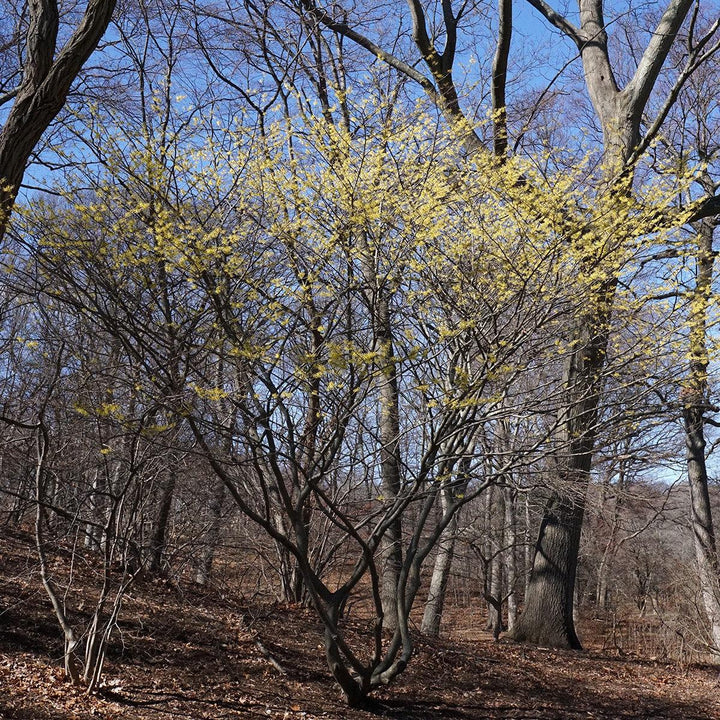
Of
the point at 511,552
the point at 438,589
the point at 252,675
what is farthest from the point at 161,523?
the point at 511,552

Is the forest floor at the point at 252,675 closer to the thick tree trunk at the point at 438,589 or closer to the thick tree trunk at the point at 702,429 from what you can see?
the thick tree trunk at the point at 702,429

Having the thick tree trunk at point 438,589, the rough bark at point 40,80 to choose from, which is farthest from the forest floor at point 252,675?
the rough bark at point 40,80

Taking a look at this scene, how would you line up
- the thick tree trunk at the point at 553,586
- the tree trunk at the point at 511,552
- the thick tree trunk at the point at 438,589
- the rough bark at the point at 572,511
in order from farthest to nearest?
the tree trunk at the point at 511,552
the thick tree trunk at the point at 438,589
the thick tree trunk at the point at 553,586
the rough bark at the point at 572,511

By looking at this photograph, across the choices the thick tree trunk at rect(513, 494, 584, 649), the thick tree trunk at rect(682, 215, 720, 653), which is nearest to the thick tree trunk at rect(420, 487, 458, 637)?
the thick tree trunk at rect(513, 494, 584, 649)

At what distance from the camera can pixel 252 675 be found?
4.59 metres

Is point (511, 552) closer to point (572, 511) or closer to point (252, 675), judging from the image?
point (572, 511)

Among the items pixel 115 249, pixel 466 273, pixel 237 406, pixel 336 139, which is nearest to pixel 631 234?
pixel 466 273

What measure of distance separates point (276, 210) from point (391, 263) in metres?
0.88

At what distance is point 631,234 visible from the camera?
4.12 m

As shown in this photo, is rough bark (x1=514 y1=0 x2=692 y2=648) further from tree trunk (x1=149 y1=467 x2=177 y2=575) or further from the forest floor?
tree trunk (x1=149 y1=467 x2=177 y2=575)

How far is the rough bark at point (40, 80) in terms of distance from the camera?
384cm

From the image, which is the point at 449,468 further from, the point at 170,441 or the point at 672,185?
the point at 672,185

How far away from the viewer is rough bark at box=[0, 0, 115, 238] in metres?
3.84

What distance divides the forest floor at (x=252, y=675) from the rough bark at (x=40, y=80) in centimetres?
271
